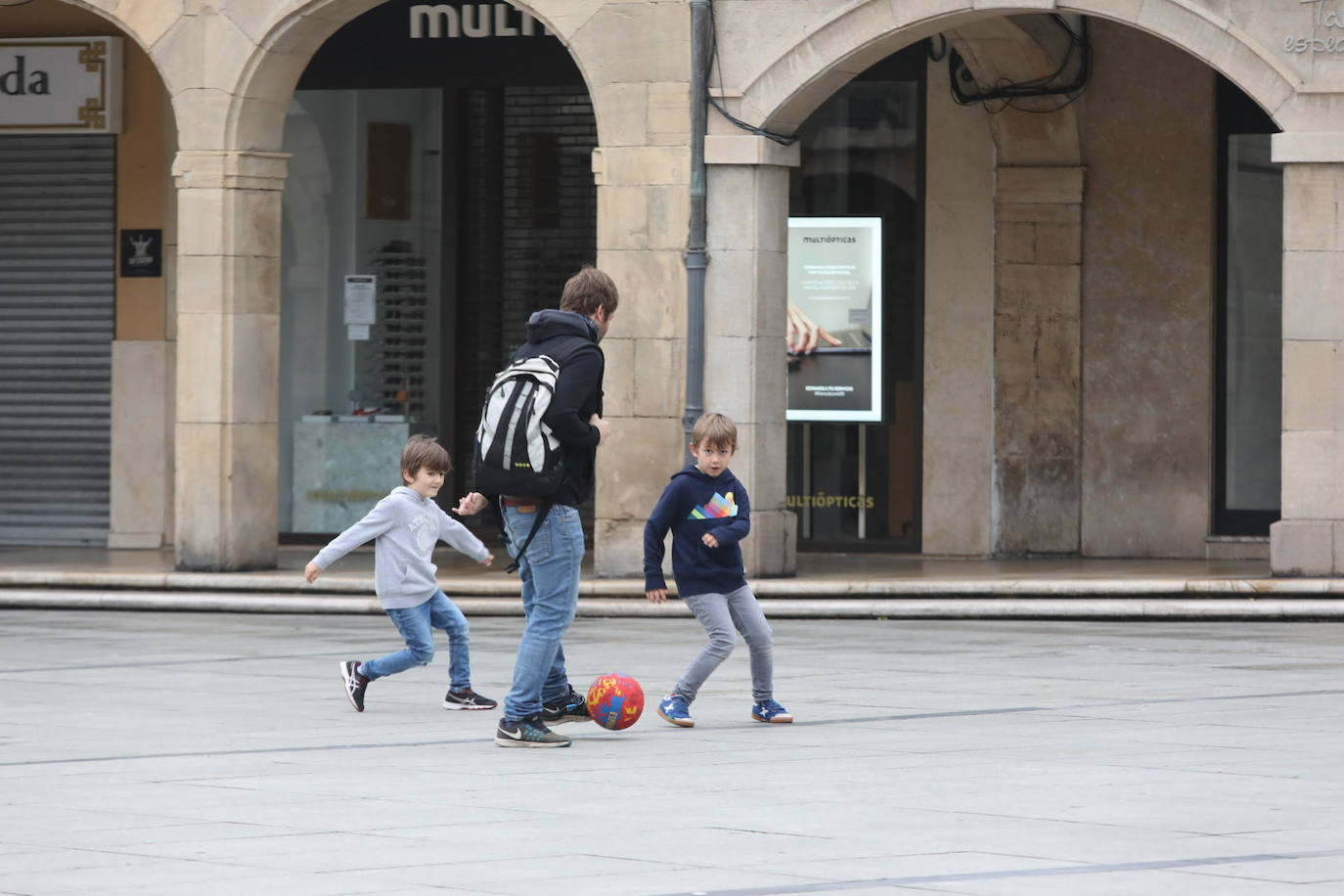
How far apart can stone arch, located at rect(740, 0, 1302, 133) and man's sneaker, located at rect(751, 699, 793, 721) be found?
712cm

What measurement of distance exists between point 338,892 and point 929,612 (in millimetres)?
9945

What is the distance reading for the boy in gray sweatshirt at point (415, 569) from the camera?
35.4ft

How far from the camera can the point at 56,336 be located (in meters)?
21.1

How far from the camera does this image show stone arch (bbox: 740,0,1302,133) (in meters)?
15.7

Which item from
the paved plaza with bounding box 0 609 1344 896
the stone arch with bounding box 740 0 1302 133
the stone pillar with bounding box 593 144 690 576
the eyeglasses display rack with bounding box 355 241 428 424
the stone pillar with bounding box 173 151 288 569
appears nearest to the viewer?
the paved plaza with bounding box 0 609 1344 896

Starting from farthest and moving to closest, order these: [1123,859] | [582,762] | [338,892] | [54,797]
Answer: [582,762] < [54,797] < [1123,859] < [338,892]

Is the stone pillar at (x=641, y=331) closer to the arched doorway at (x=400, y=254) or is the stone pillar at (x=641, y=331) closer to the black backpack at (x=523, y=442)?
the arched doorway at (x=400, y=254)

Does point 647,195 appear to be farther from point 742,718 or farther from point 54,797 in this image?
point 54,797

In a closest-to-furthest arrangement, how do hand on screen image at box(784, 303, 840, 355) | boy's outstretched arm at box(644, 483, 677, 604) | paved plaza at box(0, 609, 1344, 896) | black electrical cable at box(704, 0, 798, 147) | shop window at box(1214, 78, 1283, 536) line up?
paved plaza at box(0, 609, 1344, 896) < boy's outstretched arm at box(644, 483, 677, 604) < black electrical cable at box(704, 0, 798, 147) < shop window at box(1214, 78, 1283, 536) < hand on screen image at box(784, 303, 840, 355)

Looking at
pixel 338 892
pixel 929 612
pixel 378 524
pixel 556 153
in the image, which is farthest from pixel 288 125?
pixel 338 892

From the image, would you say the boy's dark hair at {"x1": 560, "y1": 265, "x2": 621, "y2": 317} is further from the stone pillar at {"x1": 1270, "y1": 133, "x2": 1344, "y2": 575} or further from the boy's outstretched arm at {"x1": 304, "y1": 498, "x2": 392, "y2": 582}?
the stone pillar at {"x1": 1270, "y1": 133, "x2": 1344, "y2": 575}

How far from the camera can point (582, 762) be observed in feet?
29.6

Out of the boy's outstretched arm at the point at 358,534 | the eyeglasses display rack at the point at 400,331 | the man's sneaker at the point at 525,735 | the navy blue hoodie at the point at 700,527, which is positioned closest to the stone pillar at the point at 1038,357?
the eyeglasses display rack at the point at 400,331

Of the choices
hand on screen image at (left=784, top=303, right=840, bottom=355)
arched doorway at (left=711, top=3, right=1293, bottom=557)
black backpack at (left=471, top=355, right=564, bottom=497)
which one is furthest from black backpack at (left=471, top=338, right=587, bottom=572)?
arched doorway at (left=711, top=3, right=1293, bottom=557)
